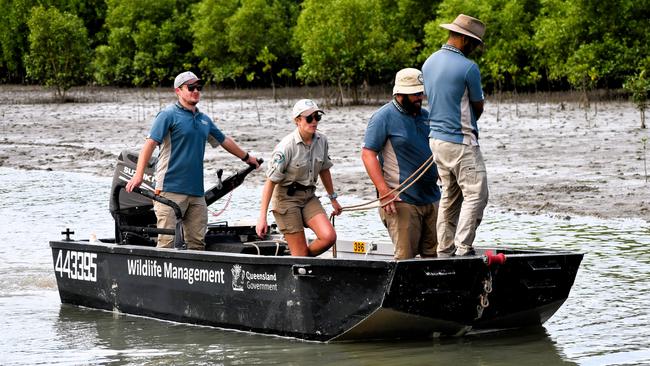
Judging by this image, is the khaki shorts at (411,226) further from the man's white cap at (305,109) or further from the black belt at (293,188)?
the man's white cap at (305,109)

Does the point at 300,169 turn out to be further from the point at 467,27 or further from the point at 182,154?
the point at 467,27

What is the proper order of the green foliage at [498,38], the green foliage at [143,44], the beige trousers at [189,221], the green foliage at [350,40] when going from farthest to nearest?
1. the green foliage at [143,44]
2. the green foliage at [498,38]
3. the green foliage at [350,40]
4. the beige trousers at [189,221]

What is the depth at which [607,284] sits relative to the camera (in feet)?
36.9

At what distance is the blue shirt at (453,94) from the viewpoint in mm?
8711

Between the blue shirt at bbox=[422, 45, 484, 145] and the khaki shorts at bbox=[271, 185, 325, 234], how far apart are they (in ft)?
3.72

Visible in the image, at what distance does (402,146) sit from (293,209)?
909 mm

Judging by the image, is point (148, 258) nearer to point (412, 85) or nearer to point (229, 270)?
point (229, 270)

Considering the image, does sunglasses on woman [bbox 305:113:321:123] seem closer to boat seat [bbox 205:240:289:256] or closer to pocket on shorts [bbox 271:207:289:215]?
pocket on shorts [bbox 271:207:289:215]

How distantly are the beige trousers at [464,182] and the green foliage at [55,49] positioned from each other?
148 ft

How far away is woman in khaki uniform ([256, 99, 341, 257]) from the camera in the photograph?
9203 millimetres

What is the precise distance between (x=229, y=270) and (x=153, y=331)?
0.99 m

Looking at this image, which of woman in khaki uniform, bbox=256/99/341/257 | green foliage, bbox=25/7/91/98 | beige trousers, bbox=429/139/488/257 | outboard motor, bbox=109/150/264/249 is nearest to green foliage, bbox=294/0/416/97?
green foliage, bbox=25/7/91/98

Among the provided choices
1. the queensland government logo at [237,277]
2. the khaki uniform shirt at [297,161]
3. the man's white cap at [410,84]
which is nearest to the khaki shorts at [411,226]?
the khaki uniform shirt at [297,161]

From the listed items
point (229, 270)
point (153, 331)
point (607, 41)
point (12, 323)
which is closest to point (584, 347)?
point (229, 270)
